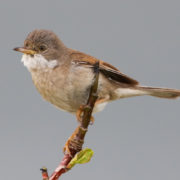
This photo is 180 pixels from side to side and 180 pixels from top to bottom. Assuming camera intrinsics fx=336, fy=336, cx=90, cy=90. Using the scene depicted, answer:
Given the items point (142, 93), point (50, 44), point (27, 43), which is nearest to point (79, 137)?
point (27, 43)

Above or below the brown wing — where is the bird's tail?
below

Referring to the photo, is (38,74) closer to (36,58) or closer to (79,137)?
(36,58)

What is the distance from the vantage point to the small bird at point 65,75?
332 centimetres

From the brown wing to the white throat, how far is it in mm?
299

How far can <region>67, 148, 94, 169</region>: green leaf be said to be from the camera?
1653mm

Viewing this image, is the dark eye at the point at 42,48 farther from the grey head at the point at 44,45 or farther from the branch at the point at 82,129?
the branch at the point at 82,129

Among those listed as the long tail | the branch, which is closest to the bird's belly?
the long tail

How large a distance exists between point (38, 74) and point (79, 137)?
169 centimetres

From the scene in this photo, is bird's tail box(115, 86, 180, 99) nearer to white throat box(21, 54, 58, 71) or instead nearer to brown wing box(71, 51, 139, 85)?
brown wing box(71, 51, 139, 85)

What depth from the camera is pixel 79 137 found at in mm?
1839

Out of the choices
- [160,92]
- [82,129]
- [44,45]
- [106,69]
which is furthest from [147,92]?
[82,129]

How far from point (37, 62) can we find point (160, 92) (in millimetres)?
1534

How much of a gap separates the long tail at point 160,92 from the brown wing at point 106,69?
285mm

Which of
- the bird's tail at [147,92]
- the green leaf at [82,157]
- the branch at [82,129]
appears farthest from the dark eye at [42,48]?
the green leaf at [82,157]
